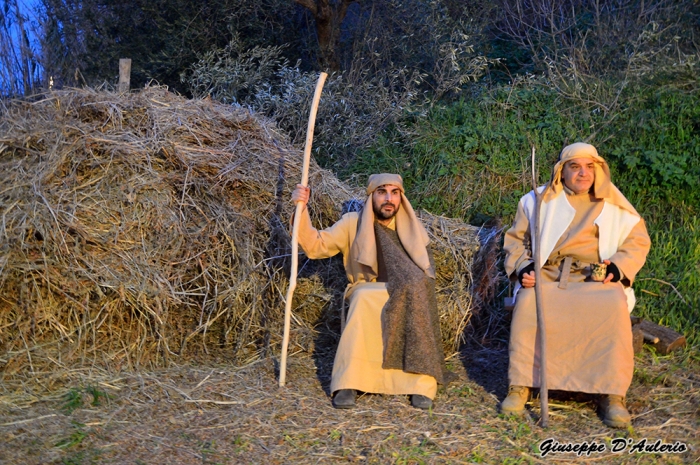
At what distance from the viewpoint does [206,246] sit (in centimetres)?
546

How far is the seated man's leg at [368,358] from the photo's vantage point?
15.1 ft

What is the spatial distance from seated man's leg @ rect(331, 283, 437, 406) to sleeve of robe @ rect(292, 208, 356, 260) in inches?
15.2

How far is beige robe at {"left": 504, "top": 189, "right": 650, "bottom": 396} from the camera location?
4324 mm

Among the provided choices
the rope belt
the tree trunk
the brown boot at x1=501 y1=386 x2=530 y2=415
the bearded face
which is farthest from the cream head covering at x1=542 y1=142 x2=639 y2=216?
the tree trunk

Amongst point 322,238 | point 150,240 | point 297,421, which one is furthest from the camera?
point 150,240

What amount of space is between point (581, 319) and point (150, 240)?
293 centimetres

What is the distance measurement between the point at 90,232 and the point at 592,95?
5.00 metres

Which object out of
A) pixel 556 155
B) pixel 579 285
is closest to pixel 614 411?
pixel 579 285

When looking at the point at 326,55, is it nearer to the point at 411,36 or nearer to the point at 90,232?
the point at 411,36

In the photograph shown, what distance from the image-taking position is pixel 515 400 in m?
4.44

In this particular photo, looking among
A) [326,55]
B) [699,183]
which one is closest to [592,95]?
[699,183]

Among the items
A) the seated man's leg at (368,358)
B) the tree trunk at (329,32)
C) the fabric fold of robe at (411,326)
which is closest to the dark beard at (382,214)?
the fabric fold of robe at (411,326)

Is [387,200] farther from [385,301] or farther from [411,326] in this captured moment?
[411,326]

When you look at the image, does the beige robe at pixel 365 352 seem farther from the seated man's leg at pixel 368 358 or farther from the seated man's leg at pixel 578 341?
the seated man's leg at pixel 578 341
